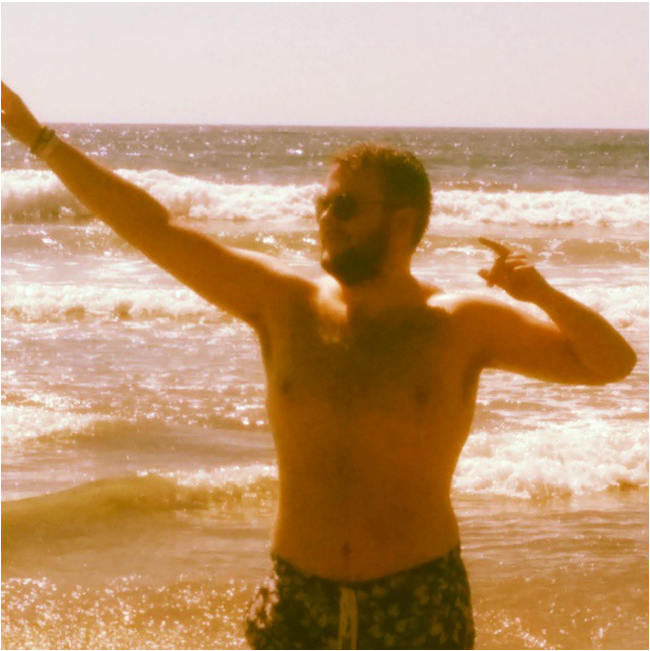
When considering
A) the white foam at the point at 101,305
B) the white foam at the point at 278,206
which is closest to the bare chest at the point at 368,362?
the white foam at the point at 101,305

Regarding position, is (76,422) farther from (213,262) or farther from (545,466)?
(213,262)

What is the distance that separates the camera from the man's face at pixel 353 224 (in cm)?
218

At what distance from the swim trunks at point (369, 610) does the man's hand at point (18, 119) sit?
0.96 meters

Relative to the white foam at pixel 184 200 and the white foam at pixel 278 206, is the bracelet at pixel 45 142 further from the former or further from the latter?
the white foam at pixel 184 200

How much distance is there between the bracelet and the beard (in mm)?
562

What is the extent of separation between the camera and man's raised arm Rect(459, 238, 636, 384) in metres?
2.16

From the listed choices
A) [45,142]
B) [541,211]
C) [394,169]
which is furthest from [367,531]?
[541,211]

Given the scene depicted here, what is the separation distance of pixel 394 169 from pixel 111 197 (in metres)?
0.54

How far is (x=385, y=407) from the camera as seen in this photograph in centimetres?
218

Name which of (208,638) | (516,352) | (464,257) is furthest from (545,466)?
(464,257)

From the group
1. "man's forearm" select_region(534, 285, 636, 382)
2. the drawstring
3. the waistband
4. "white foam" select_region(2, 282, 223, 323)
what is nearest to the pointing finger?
"man's forearm" select_region(534, 285, 636, 382)

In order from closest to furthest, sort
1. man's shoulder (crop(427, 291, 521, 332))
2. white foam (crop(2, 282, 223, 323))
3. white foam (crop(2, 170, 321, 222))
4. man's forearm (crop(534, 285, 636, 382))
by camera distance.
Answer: man's forearm (crop(534, 285, 636, 382)), man's shoulder (crop(427, 291, 521, 332)), white foam (crop(2, 282, 223, 323)), white foam (crop(2, 170, 321, 222))

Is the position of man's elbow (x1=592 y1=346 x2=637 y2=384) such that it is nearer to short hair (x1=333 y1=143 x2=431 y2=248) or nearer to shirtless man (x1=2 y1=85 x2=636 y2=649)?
shirtless man (x1=2 y1=85 x2=636 y2=649)

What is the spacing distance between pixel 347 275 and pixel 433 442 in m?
0.36
